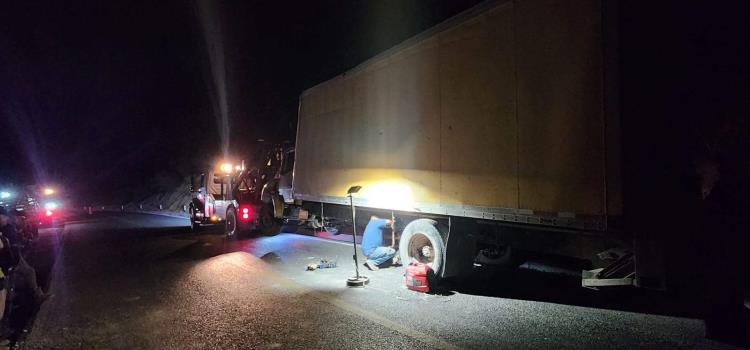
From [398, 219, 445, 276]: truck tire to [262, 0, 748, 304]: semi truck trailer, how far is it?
2cm

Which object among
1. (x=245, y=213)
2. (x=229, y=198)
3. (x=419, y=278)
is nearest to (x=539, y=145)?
(x=419, y=278)

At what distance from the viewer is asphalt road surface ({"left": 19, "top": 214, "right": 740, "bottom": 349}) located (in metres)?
5.04

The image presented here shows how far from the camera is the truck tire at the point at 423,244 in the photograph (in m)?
7.52

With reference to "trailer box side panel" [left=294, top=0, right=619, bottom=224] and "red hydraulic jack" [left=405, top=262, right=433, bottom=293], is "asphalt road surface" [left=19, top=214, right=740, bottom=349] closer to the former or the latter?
"red hydraulic jack" [left=405, top=262, right=433, bottom=293]

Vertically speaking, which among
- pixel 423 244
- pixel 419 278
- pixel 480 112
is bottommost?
pixel 419 278

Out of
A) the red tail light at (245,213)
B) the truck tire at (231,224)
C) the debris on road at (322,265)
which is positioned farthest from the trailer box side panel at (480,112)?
the truck tire at (231,224)

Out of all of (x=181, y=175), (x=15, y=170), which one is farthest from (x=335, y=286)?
(x=15, y=170)

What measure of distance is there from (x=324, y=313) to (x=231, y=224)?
390 inches

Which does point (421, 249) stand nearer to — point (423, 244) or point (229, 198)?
point (423, 244)

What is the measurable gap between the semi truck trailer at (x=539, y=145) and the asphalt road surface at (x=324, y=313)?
580 millimetres

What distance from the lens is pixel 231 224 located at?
49.7 ft

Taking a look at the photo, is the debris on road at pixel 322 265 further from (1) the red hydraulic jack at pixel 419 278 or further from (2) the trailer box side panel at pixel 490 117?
(1) the red hydraulic jack at pixel 419 278

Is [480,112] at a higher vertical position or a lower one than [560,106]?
higher

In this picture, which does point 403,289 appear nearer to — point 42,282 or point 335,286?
point 335,286
